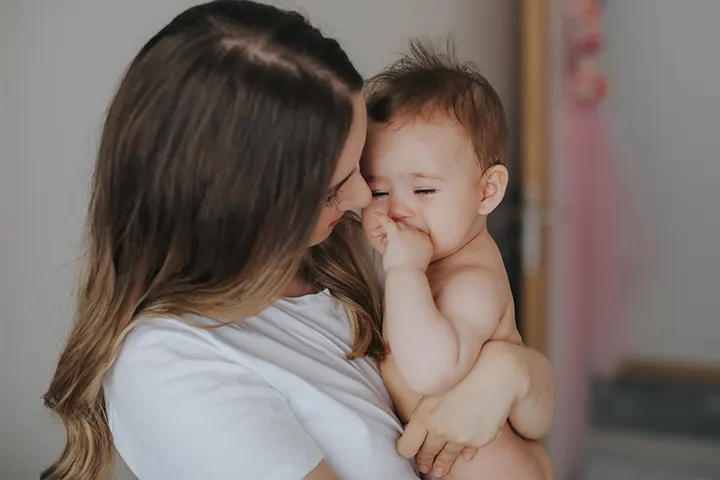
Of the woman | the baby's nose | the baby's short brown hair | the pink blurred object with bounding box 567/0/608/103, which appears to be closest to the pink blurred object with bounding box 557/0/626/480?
the pink blurred object with bounding box 567/0/608/103

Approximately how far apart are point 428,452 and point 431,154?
0.35m

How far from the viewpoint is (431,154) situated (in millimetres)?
980

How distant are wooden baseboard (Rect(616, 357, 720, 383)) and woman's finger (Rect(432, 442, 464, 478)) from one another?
1.82 m

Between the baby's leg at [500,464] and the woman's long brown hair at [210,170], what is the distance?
13.1 inches

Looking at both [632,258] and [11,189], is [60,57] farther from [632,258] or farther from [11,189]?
[632,258]

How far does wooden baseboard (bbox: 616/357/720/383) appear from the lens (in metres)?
2.59

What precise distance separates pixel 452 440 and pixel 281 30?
502mm

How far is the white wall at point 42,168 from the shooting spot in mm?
1091

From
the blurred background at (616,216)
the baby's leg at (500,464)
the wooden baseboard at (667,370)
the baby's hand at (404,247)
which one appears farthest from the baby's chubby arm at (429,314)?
the wooden baseboard at (667,370)

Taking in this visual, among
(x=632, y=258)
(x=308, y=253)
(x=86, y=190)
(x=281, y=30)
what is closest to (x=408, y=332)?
(x=308, y=253)

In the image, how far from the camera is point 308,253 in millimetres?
1085

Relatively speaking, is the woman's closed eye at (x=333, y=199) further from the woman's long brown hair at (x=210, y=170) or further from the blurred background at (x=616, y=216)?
the blurred background at (x=616, y=216)

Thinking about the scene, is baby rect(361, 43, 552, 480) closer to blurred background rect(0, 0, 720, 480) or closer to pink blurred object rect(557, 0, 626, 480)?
blurred background rect(0, 0, 720, 480)

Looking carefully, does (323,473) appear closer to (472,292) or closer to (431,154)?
(472,292)
